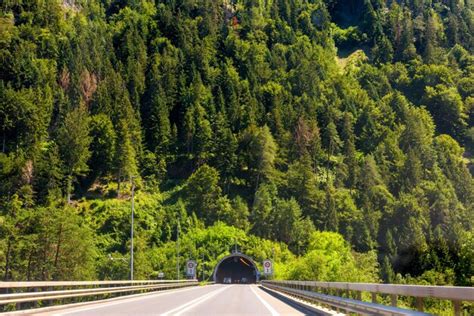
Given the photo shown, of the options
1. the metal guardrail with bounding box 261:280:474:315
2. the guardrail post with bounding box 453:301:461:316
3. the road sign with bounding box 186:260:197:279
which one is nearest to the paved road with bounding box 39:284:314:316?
the metal guardrail with bounding box 261:280:474:315

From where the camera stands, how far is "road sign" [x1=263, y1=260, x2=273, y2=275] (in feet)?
324

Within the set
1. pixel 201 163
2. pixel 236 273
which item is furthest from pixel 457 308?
pixel 201 163

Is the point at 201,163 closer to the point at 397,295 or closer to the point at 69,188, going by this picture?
the point at 69,188

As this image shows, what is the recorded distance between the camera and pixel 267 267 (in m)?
99.4

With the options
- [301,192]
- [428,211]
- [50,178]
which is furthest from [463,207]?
[50,178]

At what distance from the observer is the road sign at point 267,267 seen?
9862 centimetres

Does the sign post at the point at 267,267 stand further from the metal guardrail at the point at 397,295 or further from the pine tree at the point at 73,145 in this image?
the metal guardrail at the point at 397,295

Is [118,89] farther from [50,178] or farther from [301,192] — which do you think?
[301,192]

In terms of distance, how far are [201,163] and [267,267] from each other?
2087 inches

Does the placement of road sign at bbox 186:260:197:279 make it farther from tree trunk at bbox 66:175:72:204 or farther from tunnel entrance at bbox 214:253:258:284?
tree trunk at bbox 66:175:72:204

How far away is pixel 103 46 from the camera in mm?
178500

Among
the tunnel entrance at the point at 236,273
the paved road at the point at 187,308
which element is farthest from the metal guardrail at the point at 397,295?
the tunnel entrance at the point at 236,273

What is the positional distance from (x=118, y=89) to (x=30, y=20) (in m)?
45.1

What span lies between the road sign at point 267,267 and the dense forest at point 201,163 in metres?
1.58
